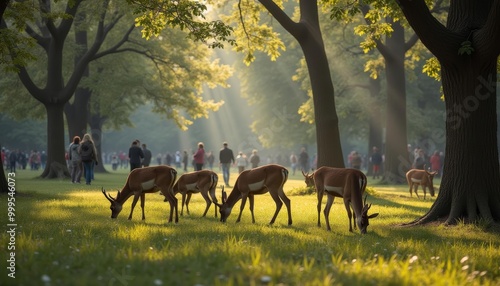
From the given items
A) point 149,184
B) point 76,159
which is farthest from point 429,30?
point 76,159

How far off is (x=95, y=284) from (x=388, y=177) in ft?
88.7

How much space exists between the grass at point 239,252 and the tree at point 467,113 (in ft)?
2.74

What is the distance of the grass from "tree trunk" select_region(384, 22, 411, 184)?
686 inches

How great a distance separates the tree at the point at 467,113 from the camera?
12.0 m

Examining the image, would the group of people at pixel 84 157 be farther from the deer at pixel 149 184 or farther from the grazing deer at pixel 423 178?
the deer at pixel 149 184

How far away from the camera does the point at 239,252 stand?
770 centimetres

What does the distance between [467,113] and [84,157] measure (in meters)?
16.3

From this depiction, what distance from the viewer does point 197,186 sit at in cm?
1439

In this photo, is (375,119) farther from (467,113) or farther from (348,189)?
(348,189)

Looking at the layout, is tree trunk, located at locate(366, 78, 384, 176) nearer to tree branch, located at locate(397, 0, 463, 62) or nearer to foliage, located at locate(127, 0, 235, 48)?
foliage, located at locate(127, 0, 235, 48)

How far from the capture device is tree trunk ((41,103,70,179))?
30641 mm

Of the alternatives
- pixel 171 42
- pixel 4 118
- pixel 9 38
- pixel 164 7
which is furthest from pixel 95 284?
pixel 4 118

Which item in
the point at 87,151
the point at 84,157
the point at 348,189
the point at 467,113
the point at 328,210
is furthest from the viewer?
the point at 84,157

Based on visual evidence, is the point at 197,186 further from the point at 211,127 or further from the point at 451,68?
the point at 211,127
